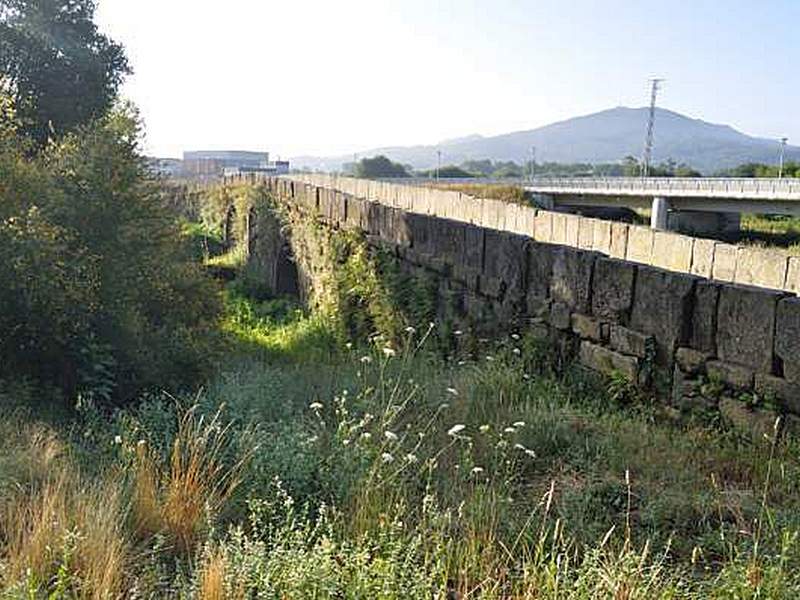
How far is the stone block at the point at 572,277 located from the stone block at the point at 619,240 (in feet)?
4.39

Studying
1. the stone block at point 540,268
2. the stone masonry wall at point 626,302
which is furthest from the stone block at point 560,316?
the stone block at point 540,268

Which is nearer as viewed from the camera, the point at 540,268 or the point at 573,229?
the point at 540,268

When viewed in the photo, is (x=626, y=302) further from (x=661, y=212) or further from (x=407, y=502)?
(x=661, y=212)

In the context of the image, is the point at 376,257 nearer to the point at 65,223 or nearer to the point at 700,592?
the point at 65,223

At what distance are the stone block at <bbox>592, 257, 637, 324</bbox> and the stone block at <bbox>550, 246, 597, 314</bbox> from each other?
0.26 ft

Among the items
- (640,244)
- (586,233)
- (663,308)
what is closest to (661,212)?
(586,233)

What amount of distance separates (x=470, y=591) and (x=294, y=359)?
6642 millimetres

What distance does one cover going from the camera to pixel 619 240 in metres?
7.32

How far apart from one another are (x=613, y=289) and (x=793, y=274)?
1488 millimetres

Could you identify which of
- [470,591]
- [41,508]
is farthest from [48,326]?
[470,591]

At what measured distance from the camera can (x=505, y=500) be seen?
333 cm

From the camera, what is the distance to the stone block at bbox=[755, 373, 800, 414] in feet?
13.7

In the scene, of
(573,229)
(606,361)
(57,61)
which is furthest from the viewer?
(57,61)

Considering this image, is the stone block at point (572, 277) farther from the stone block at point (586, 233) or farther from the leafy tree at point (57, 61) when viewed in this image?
the leafy tree at point (57, 61)
